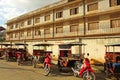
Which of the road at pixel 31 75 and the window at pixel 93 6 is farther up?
the window at pixel 93 6

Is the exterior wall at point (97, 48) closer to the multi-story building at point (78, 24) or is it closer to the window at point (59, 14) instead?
the multi-story building at point (78, 24)

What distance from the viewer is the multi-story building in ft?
97.7

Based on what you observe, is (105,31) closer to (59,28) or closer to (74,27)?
(74,27)

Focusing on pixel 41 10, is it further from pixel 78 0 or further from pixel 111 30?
pixel 111 30

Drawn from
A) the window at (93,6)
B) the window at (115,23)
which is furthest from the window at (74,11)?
the window at (115,23)

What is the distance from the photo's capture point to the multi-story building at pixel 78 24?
29.8 m

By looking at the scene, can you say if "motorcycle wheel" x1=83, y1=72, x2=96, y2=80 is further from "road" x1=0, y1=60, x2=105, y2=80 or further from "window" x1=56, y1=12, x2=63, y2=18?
"window" x1=56, y1=12, x2=63, y2=18

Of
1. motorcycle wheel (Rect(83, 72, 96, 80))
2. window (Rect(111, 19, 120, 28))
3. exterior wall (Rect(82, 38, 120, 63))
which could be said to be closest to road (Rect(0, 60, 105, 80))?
motorcycle wheel (Rect(83, 72, 96, 80))

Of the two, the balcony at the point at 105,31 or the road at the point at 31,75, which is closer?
the road at the point at 31,75

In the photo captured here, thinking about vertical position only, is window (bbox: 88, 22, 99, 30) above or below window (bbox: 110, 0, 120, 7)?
below

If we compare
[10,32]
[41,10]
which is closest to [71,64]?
[41,10]

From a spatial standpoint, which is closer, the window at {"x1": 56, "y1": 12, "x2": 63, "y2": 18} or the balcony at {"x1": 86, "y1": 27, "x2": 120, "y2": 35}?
the balcony at {"x1": 86, "y1": 27, "x2": 120, "y2": 35}

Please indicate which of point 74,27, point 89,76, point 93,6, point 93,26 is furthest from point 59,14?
point 89,76

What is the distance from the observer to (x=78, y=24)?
118ft
